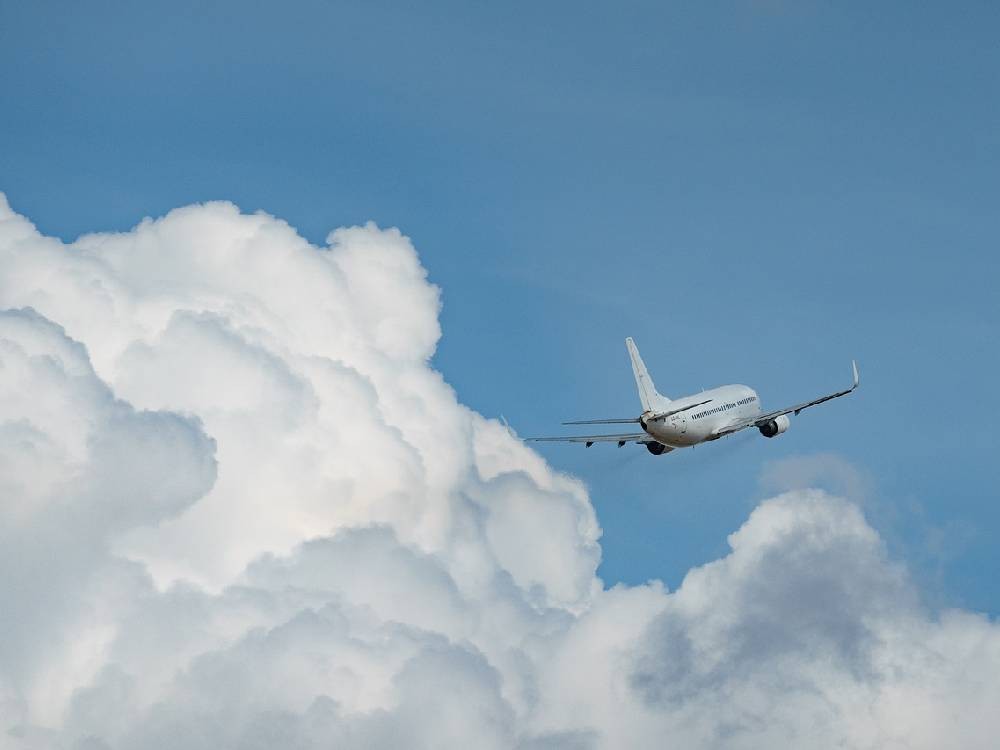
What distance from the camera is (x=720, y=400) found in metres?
194

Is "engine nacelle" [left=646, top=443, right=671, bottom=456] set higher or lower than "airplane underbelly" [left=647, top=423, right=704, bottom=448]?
higher

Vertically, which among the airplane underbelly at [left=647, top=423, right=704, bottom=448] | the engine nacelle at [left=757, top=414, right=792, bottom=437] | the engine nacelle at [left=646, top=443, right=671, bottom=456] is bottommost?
the airplane underbelly at [left=647, top=423, right=704, bottom=448]

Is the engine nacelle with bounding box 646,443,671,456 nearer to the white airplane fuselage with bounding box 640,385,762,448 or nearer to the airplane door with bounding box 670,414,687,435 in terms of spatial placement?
the white airplane fuselage with bounding box 640,385,762,448

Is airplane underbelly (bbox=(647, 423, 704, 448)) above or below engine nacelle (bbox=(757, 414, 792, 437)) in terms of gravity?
below

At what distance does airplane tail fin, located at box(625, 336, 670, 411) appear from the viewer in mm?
184250

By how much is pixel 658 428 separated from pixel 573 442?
620 inches

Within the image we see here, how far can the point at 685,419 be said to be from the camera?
593 ft

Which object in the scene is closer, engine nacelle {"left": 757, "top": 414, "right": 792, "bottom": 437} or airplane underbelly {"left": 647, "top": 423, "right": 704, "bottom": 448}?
airplane underbelly {"left": 647, "top": 423, "right": 704, "bottom": 448}

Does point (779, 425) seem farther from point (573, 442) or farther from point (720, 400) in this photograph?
point (573, 442)

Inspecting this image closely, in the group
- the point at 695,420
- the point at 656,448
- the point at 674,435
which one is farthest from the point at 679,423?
the point at 656,448

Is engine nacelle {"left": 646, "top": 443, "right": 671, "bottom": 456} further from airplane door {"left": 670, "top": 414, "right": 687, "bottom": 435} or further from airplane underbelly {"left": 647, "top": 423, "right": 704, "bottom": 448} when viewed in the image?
airplane door {"left": 670, "top": 414, "right": 687, "bottom": 435}

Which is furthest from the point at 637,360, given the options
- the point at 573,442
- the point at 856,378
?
the point at 856,378

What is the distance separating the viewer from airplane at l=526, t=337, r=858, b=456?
178125 millimetres

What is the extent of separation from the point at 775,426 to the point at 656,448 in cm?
1880
